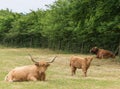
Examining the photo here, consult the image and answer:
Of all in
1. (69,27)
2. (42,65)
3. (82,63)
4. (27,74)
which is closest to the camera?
(42,65)

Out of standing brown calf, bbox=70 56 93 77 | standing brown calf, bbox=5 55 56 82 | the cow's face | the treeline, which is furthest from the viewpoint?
the treeline

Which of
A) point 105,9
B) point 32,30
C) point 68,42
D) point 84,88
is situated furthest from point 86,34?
point 84,88

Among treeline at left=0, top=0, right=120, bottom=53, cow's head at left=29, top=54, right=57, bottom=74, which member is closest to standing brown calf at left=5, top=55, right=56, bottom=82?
cow's head at left=29, top=54, right=57, bottom=74

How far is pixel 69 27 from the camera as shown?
45906 millimetres

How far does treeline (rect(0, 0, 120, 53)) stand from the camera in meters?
29.5

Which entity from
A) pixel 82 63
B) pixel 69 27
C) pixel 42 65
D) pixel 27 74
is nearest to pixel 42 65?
pixel 42 65

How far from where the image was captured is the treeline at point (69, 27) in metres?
29.5

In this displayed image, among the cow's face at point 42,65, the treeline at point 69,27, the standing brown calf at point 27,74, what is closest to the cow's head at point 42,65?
the cow's face at point 42,65

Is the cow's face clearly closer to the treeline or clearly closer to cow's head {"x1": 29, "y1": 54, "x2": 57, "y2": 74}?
cow's head {"x1": 29, "y1": 54, "x2": 57, "y2": 74}

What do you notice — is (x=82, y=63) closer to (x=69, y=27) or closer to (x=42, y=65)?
(x=42, y=65)

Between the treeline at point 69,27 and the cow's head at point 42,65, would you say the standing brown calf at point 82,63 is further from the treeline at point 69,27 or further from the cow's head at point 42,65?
the treeline at point 69,27

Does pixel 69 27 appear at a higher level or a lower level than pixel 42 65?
higher

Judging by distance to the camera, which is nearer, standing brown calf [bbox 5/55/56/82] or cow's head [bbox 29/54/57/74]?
cow's head [bbox 29/54/57/74]

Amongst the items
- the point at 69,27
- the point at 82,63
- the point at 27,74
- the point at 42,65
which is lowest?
the point at 27,74
